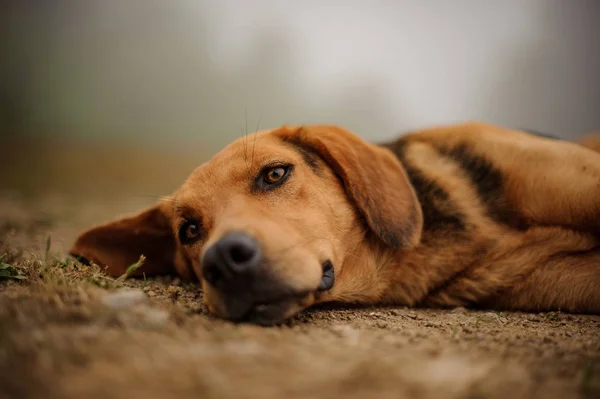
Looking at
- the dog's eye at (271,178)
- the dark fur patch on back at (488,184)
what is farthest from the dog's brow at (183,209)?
the dark fur patch on back at (488,184)

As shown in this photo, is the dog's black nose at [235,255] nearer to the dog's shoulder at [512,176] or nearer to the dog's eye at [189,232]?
the dog's eye at [189,232]

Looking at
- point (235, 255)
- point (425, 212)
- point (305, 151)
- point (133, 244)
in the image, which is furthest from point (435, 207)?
point (133, 244)

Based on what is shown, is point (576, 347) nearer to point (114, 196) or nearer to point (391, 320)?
point (391, 320)

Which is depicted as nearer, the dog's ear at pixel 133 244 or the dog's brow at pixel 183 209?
the dog's brow at pixel 183 209

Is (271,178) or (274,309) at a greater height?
(271,178)

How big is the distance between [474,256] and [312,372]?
2212 mm

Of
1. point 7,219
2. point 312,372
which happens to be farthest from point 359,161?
point 7,219

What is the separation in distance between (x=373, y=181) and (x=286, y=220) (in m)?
0.81

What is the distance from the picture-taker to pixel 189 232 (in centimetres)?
340

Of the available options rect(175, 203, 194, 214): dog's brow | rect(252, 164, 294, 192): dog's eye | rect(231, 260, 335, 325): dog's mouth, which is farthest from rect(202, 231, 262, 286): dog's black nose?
rect(175, 203, 194, 214): dog's brow

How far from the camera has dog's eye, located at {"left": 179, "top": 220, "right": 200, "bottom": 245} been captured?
3.33m

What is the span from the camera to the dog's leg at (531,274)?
11.4 ft

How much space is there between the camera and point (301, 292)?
8.64 feet

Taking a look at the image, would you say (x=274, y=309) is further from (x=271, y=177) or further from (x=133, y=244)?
(x=133, y=244)
